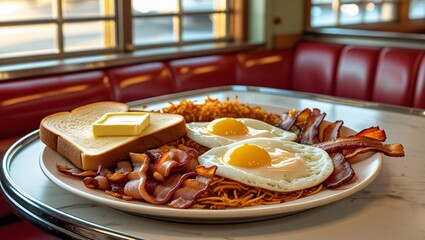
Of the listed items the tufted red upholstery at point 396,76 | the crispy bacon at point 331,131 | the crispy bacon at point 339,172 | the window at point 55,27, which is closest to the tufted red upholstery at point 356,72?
the tufted red upholstery at point 396,76

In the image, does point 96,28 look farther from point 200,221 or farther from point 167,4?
point 200,221

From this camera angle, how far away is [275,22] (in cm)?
445

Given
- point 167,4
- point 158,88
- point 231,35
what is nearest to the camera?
point 158,88

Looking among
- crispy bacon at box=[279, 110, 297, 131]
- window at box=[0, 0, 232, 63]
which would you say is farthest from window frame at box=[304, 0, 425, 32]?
crispy bacon at box=[279, 110, 297, 131]

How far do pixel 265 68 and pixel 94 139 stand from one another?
259cm

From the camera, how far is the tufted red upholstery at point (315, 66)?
4008 millimetres

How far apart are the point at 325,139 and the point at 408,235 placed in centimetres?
55

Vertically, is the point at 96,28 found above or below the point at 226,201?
above

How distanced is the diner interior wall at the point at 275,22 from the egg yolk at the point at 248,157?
120 inches

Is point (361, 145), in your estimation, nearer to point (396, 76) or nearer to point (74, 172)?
point (74, 172)

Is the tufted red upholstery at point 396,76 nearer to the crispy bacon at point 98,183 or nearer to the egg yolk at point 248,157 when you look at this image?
the egg yolk at point 248,157

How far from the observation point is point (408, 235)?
4.07 ft

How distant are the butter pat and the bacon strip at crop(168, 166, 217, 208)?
32 centimetres

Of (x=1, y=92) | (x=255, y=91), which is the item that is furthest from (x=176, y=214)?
(x=1, y=92)
